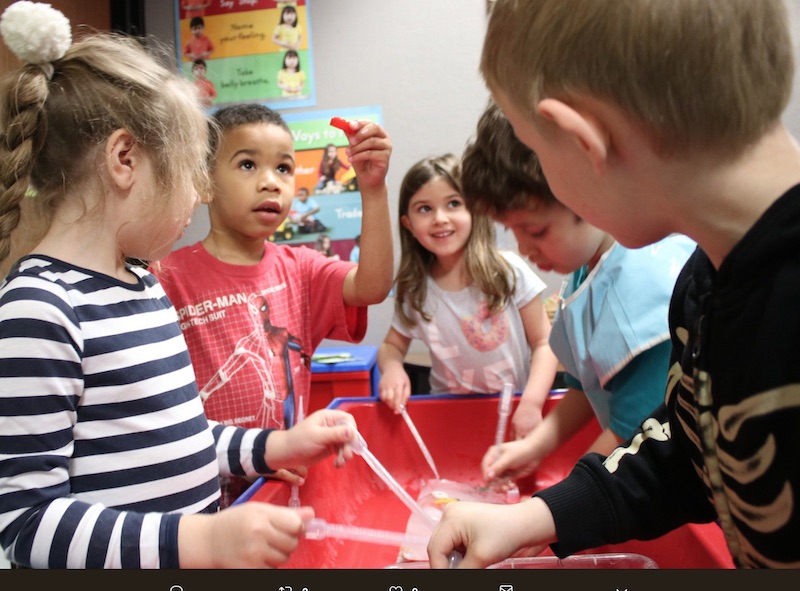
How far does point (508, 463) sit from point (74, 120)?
0.59 metres

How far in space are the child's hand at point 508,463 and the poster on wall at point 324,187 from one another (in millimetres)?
1099

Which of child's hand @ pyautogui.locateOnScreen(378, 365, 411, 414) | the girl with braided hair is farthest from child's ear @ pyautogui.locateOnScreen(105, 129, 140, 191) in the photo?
child's hand @ pyautogui.locateOnScreen(378, 365, 411, 414)

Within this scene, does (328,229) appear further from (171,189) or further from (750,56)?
(750,56)

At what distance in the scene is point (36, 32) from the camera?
477 millimetres

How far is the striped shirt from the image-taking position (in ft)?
1.27

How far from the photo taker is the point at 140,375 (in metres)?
0.48

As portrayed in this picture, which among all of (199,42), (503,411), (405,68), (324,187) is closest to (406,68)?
(405,68)

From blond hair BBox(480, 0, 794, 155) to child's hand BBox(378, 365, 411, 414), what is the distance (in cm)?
58

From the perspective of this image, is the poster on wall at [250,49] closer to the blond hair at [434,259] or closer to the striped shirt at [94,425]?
the blond hair at [434,259]

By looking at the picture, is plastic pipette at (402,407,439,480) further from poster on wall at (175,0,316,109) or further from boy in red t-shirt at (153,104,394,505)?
poster on wall at (175,0,316,109)

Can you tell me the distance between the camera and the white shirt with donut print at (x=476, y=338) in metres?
1.05

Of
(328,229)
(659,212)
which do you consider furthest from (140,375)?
(328,229)

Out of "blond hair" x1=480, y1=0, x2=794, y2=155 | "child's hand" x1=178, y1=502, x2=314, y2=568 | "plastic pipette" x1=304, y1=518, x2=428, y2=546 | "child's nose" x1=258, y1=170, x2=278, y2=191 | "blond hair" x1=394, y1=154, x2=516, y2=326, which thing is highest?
"blond hair" x1=480, y1=0, x2=794, y2=155

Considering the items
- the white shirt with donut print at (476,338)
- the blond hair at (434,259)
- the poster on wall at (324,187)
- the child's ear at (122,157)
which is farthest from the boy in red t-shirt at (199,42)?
the child's ear at (122,157)
